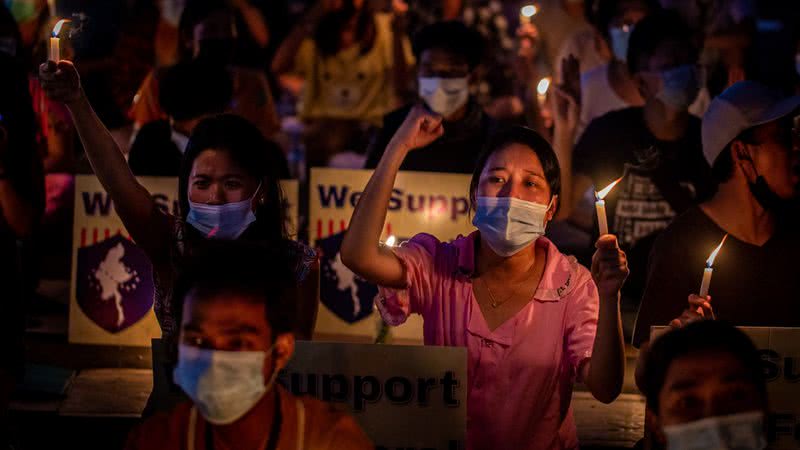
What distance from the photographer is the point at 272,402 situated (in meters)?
3.62

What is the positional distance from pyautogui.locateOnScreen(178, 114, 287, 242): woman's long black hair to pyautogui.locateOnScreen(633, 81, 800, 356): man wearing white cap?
59.9 inches

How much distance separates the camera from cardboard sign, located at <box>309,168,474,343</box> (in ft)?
23.0

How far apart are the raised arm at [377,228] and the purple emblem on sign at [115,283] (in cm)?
306

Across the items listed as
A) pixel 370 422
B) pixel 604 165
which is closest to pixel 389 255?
pixel 370 422

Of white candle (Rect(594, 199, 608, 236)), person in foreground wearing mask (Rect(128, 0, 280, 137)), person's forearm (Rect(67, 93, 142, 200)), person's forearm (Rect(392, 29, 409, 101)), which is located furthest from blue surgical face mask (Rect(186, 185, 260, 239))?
person's forearm (Rect(392, 29, 409, 101))

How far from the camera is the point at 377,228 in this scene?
4184mm

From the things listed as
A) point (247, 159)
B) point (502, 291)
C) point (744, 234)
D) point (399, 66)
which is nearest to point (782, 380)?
point (744, 234)

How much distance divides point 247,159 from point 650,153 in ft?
9.83

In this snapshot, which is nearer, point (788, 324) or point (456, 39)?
point (788, 324)

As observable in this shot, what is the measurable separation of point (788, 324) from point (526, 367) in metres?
1.33

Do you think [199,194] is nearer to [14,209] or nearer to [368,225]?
[368,225]

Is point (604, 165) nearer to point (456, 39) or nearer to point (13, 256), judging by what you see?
point (456, 39)

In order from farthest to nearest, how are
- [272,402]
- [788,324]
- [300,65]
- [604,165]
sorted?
[300,65]
[604,165]
[788,324]
[272,402]

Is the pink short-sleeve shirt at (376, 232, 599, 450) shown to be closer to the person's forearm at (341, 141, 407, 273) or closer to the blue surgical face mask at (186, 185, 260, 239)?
the person's forearm at (341, 141, 407, 273)
